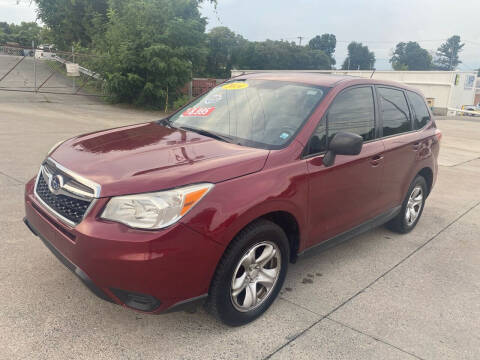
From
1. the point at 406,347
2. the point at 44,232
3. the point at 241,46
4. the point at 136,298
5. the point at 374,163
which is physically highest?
the point at 241,46

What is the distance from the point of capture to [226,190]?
2557 mm

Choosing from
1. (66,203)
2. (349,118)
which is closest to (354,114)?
(349,118)

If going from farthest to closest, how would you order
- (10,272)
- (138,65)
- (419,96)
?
(138,65) < (419,96) < (10,272)

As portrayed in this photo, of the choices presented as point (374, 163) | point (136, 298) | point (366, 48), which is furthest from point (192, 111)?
point (366, 48)

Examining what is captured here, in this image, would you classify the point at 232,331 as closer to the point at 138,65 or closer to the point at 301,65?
the point at 138,65

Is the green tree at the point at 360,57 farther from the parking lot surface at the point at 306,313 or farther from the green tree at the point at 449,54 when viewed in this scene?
the parking lot surface at the point at 306,313

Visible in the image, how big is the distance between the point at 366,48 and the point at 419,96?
14534cm

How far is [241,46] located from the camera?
222ft

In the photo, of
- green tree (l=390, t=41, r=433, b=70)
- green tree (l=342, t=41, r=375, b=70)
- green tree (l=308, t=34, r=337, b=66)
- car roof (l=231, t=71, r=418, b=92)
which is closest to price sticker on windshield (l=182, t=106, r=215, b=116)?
car roof (l=231, t=71, r=418, b=92)

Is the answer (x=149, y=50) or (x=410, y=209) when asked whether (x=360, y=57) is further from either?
(x=410, y=209)

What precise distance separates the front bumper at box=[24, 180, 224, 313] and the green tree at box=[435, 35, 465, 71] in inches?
5940

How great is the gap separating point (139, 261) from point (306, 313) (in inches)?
58.2

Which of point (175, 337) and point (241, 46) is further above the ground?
point (241, 46)

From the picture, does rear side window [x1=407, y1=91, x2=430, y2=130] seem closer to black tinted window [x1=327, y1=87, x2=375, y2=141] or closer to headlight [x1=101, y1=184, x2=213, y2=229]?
black tinted window [x1=327, y1=87, x2=375, y2=141]
